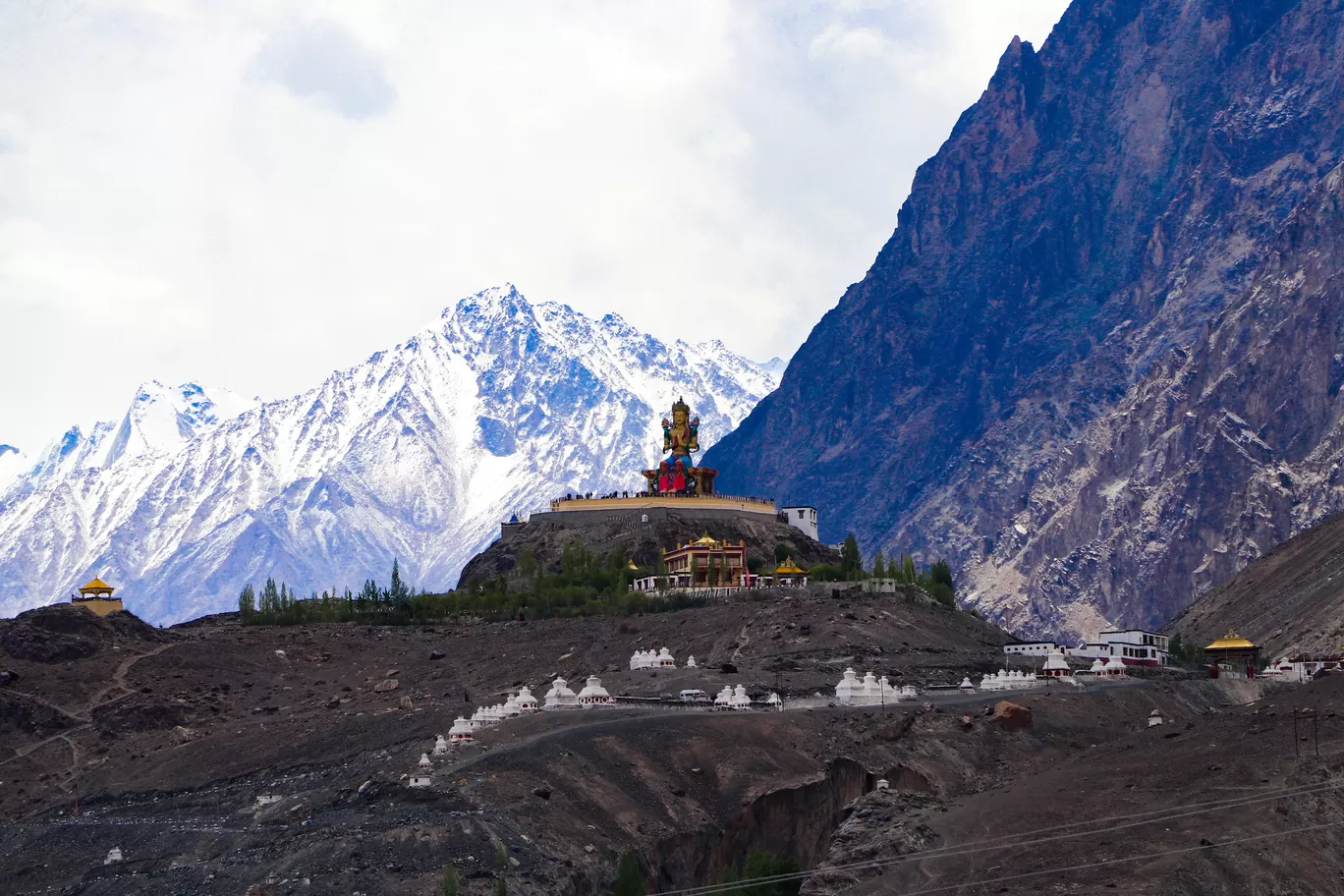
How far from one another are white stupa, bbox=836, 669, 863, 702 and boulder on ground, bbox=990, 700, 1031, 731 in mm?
7615

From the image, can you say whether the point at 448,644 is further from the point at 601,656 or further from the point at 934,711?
the point at 934,711

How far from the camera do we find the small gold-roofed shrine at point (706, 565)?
6658 inches

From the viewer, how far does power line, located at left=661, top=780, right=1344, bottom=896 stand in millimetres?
96062

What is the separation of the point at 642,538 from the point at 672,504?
8269 millimetres

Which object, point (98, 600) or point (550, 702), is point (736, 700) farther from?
point (98, 600)

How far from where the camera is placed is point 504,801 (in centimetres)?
10169

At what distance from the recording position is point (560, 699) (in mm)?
125438

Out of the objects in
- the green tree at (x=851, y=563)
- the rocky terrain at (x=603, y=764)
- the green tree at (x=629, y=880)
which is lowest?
the green tree at (x=629, y=880)

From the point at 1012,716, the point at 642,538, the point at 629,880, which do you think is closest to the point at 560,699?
the point at 1012,716

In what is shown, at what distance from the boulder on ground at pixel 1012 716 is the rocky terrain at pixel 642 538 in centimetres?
5710

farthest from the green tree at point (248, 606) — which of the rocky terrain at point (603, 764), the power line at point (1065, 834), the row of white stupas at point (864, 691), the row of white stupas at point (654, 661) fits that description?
the power line at point (1065, 834)

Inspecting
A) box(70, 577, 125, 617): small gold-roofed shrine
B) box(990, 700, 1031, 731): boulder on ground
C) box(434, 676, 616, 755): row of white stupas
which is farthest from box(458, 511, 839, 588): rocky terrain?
box(990, 700, 1031, 731): boulder on ground

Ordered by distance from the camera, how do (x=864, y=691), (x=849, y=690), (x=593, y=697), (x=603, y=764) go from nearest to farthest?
(x=603, y=764)
(x=593, y=697)
(x=849, y=690)
(x=864, y=691)

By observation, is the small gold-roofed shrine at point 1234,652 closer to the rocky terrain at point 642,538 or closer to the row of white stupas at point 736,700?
the rocky terrain at point 642,538
